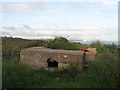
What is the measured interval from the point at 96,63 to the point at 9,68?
328cm

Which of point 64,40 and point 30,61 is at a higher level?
point 64,40

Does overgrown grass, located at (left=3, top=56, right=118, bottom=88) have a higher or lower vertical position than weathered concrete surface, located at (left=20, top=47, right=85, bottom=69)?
lower

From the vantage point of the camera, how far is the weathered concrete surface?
713cm

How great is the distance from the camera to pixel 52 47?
9.45 m

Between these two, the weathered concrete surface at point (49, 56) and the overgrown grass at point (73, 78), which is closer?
the overgrown grass at point (73, 78)

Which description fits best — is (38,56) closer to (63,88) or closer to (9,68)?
(9,68)

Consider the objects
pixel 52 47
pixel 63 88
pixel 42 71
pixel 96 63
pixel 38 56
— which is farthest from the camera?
pixel 52 47

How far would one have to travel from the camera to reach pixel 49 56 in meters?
7.45

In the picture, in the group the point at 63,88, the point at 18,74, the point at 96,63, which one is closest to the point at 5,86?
the point at 18,74

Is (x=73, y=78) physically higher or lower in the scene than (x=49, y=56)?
lower

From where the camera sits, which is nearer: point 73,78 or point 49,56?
point 73,78

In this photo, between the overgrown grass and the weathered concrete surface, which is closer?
the overgrown grass

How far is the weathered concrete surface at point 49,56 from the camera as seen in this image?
7129 mm

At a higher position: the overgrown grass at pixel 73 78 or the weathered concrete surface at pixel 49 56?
the weathered concrete surface at pixel 49 56
